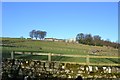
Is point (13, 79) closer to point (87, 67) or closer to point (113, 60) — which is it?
point (87, 67)

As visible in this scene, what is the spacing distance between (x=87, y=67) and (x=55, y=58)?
10.8 feet

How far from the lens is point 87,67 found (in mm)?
16422

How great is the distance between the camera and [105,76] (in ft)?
53.3

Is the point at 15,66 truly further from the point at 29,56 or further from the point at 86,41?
the point at 86,41

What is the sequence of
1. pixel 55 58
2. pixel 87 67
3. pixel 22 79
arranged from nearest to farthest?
1. pixel 22 79
2. pixel 87 67
3. pixel 55 58

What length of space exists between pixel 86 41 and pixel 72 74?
2734 centimetres

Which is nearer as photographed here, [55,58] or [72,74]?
[72,74]

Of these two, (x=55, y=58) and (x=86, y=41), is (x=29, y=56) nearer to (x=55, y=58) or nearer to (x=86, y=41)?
(x=55, y=58)

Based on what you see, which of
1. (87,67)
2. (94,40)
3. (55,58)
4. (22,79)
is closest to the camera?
(22,79)

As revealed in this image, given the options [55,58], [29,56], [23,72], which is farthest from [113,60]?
[23,72]

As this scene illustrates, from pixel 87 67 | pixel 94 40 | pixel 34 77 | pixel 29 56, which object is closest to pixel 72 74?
pixel 87 67

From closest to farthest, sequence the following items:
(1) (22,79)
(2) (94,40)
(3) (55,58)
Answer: (1) (22,79) → (3) (55,58) → (2) (94,40)

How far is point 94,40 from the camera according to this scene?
4216 centimetres

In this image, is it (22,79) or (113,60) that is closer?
(22,79)
